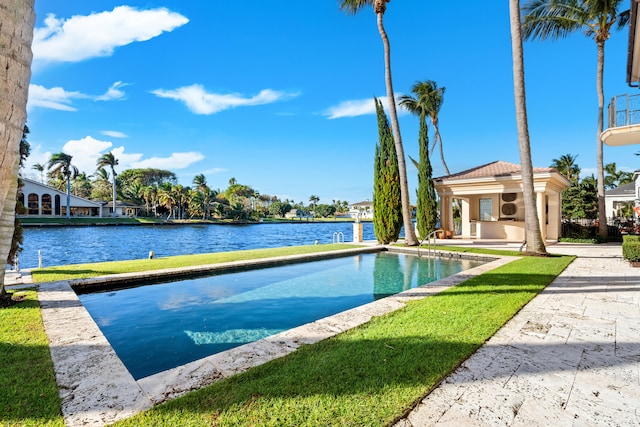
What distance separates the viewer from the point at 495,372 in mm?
2871

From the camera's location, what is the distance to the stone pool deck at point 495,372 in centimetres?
229

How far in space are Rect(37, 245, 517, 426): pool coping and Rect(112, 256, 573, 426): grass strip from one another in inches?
7.3

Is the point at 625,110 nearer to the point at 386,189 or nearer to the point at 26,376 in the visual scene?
the point at 386,189

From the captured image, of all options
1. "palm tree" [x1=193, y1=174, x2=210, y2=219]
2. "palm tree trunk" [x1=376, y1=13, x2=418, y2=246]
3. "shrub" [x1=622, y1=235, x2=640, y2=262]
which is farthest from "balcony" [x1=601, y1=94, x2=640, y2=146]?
"palm tree" [x1=193, y1=174, x2=210, y2=219]

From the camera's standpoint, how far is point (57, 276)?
295 inches

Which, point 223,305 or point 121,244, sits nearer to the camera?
point 223,305

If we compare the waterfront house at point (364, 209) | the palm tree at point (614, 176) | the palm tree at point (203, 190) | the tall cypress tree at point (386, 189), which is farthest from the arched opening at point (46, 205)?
the palm tree at point (614, 176)

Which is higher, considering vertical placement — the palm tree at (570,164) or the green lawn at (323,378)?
the palm tree at (570,164)

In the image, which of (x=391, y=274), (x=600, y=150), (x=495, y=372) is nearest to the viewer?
(x=495, y=372)

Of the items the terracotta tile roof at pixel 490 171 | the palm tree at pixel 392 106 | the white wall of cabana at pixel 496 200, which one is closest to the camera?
the palm tree at pixel 392 106

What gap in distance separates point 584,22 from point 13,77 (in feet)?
69.2

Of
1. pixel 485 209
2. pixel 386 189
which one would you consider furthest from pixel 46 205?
pixel 485 209

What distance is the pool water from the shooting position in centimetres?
468

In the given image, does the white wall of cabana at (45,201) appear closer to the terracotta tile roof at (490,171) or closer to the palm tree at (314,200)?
the terracotta tile roof at (490,171)
